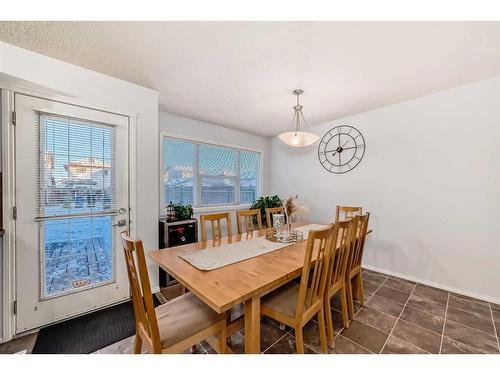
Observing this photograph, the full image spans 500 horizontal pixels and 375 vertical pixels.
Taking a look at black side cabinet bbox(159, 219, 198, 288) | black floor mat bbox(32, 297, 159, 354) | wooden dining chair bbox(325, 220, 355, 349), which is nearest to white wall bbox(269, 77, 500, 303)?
wooden dining chair bbox(325, 220, 355, 349)

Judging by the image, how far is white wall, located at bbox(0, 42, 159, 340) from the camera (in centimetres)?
169

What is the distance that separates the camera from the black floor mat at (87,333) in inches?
61.9

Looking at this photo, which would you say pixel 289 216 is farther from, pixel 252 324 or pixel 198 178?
pixel 198 178

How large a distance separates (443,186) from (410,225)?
2.01ft

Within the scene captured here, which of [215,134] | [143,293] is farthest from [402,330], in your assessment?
[215,134]

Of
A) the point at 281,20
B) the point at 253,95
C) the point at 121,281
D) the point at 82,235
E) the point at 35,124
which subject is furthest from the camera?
the point at 253,95

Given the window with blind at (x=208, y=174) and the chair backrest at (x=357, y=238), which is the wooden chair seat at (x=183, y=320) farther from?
the window with blind at (x=208, y=174)

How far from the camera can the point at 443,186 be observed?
8.13ft

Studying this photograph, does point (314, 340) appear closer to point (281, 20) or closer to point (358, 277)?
point (358, 277)

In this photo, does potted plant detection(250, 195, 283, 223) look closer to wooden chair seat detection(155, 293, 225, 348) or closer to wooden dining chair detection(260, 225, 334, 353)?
wooden dining chair detection(260, 225, 334, 353)

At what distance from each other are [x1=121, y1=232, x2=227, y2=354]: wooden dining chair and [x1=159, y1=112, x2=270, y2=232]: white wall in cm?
228

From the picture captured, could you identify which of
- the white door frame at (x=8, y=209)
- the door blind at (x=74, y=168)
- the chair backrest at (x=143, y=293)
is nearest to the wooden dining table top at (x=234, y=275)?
the chair backrest at (x=143, y=293)

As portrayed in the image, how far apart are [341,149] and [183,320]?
128 inches
